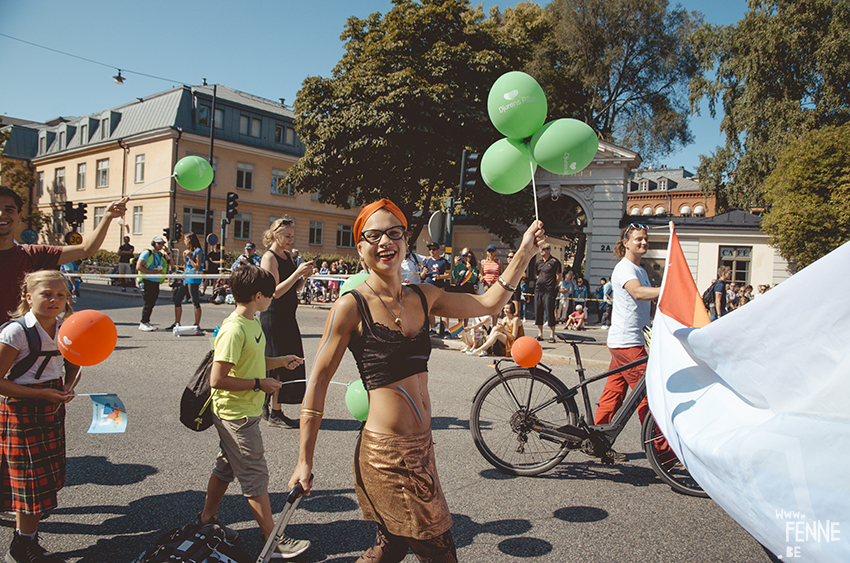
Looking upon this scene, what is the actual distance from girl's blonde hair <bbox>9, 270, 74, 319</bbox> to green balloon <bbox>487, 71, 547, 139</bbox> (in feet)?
8.79

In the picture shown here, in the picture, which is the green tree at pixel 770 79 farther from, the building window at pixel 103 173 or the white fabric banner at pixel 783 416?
→ the building window at pixel 103 173

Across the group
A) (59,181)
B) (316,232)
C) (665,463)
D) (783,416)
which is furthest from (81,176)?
(783,416)

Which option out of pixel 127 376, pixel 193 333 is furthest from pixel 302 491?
pixel 193 333

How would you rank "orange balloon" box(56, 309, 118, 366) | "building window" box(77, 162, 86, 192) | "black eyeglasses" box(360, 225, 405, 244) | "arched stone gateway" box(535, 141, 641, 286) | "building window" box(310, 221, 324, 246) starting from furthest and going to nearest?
"building window" box(310, 221, 324, 246)
"building window" box(77, 162, 86, 192)
"arched stone gateway" box(535, 141, 641, 286)
"orange balloon" box(56, 309, 118, 366)
"black eyeglasses" box(360, 225, 405, 244)

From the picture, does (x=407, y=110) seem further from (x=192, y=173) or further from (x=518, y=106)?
(x=518, y=106)

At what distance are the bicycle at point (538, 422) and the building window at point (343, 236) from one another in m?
38.2

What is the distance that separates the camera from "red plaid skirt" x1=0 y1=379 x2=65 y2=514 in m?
2.56

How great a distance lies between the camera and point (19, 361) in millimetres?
2600

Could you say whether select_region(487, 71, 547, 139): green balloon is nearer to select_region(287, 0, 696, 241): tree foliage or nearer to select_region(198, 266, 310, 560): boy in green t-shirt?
select_region(198, 266, 310, 560): boy in green t-shirt

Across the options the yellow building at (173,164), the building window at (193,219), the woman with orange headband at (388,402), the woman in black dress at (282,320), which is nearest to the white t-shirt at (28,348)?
the woman with orange headband at (388,402)

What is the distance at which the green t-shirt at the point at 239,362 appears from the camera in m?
2.76

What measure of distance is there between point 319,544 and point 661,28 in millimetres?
29979

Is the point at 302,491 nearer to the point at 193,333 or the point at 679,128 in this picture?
the point at 193,333

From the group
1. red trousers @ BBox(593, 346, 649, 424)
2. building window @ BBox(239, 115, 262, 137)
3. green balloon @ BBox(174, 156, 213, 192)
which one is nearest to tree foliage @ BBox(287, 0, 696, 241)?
green balloon @ BBox(174, 156, 213, 192)
